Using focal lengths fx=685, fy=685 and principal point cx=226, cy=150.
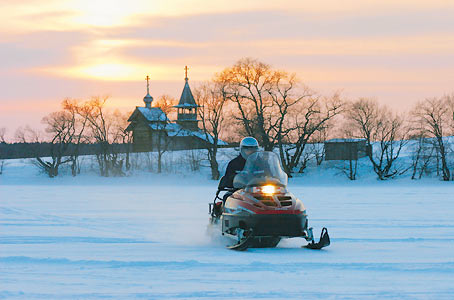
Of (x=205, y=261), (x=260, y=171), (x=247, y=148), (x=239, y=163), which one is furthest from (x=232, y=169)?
(x=205, y=261)

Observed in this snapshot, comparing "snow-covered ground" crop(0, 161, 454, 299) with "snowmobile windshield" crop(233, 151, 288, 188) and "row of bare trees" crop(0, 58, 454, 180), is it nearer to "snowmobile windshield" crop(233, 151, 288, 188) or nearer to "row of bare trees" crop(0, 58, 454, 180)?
"snowmobile windshield" crop(233, 151, 288, 188)

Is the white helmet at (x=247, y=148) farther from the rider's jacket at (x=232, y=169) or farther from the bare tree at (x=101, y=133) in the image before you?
the bare tree at (x=101, y=133)

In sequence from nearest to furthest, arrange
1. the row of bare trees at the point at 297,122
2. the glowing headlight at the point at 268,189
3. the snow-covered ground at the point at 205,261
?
the snow-covered ground at the point at 205,261, the glowing headlight at the point at 268,189, the row of bare trees at the point at 297,122

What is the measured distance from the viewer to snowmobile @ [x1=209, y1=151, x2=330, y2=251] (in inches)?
397

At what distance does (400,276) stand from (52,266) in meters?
4.42

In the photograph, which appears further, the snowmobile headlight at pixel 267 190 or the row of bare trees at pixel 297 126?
the row of bare trees at pixel 297 126

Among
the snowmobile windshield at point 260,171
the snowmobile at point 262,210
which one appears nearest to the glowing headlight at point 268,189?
the snowmobile at point 262,210

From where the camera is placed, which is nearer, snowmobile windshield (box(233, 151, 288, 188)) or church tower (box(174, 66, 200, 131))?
snowmobile windshield (box(233, 151, 288, 188))

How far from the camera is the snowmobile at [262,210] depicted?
10094mm

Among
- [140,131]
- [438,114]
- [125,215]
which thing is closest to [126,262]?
[125,215]

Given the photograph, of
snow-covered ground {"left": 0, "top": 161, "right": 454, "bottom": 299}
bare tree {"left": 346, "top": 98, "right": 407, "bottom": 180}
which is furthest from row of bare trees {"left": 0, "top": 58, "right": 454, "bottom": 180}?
snow-covered ground {"left": 0, "top": 161, "right": 454, "bottom": 299}

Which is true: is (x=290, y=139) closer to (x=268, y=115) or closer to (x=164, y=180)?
(x=268, y=115)

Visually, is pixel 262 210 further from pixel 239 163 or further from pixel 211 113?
pixel 211 113

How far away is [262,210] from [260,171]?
0.91m
